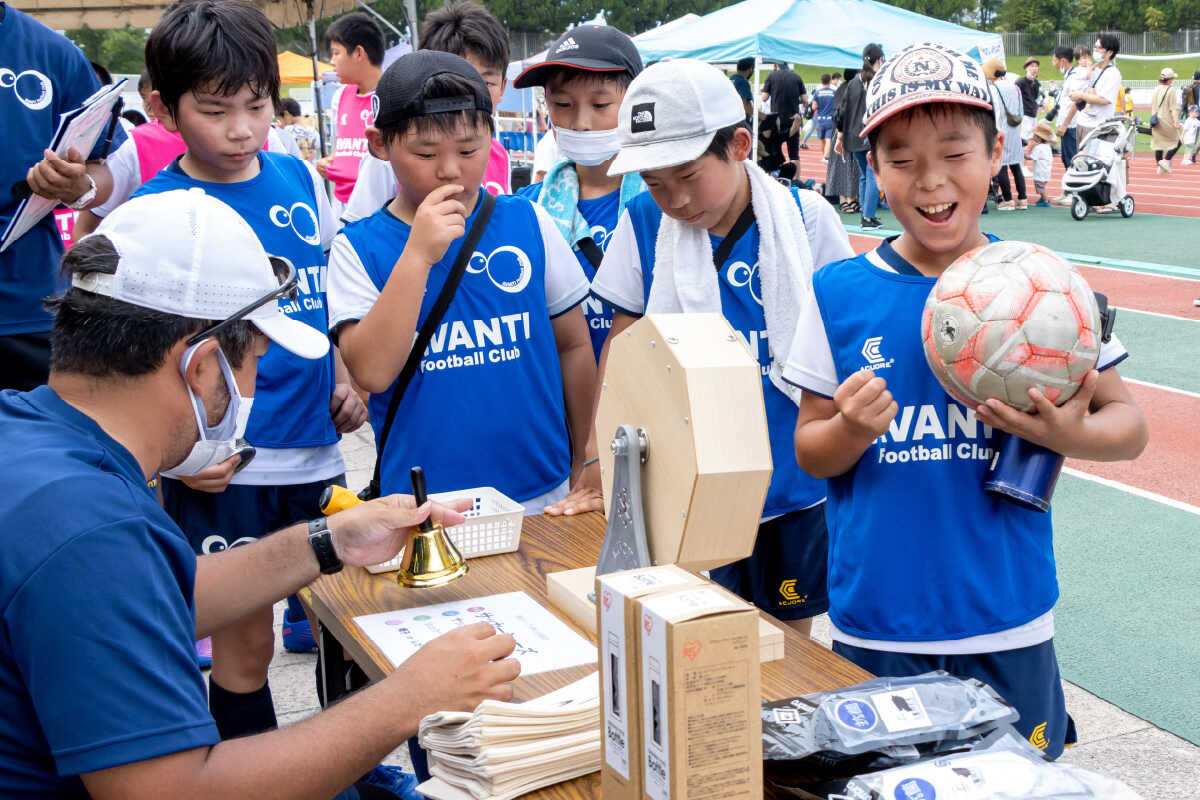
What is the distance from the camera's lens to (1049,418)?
179 cm

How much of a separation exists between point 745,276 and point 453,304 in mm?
712

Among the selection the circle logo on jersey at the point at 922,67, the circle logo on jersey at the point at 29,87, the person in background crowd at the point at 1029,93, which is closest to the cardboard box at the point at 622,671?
the circle logo on jersey at the point at 922,67

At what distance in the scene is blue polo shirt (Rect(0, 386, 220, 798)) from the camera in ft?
4.44

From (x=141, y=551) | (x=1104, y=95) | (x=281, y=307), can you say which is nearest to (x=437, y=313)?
(x=281, y=307)

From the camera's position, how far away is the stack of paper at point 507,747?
1.53 metres

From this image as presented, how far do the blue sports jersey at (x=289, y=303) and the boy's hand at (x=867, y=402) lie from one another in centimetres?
175

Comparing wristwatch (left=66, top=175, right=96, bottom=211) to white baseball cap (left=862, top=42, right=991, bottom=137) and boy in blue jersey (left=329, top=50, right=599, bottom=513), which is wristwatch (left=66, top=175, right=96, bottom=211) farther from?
white baseball cap (left=862, top=42, right=991, bottom=137)

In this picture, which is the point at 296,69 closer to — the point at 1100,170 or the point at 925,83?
the point at 1100,170

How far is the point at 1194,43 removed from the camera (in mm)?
59188

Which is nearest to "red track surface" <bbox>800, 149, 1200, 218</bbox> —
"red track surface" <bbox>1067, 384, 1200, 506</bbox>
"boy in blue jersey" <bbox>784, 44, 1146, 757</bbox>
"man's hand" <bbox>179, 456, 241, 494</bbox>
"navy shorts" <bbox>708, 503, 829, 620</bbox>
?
"red track surface" <bbox>1067, 384, 1200, 506</bbox>

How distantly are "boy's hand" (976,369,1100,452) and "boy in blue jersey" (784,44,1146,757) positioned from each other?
0.12 m

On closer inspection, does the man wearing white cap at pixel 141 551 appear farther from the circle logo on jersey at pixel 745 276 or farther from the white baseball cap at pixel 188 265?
the circle logo on jersey at pixel 745 276

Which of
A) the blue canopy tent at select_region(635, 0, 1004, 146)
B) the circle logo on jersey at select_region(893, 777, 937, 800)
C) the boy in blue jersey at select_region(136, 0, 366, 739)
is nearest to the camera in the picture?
the circle logo on jersey at select_region(893, 777, 937, 800)

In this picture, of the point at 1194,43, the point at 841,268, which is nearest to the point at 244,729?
the point at 841,268
